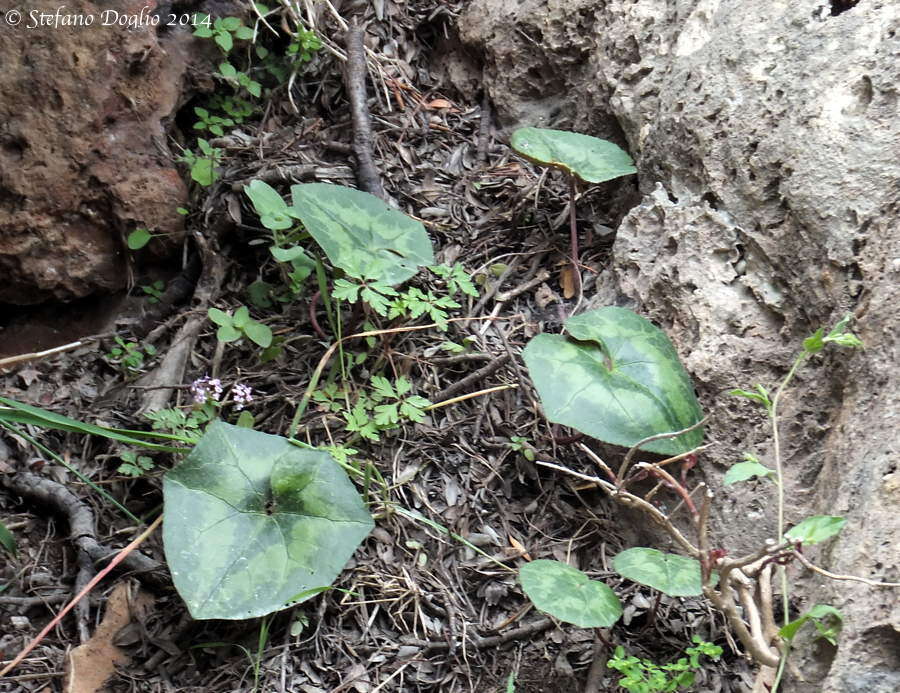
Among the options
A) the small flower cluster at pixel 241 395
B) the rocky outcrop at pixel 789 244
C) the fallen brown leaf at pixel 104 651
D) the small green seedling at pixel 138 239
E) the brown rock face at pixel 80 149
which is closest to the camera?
the rocky outcrop at pixel 789 244

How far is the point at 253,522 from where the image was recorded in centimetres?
174

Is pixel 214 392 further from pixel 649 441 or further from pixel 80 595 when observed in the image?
pixel 649 441

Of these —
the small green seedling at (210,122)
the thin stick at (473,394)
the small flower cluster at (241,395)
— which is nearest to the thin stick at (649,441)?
the thin stick at (473,394)

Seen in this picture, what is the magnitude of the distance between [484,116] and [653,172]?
2.44 ft

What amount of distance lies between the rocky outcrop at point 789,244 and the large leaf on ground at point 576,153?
0.07 m

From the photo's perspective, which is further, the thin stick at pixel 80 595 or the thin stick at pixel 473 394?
the thin stick at pixel 473 394

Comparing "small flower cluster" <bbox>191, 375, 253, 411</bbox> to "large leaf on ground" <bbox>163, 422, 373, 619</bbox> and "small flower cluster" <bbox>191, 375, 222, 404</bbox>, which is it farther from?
"large leaf on ground" <bbox>163, 422, 373, 619</bbox>

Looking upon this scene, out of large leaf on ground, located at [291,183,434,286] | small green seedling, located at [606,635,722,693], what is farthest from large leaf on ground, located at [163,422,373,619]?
small green seedling, located at [606,635,722,693]

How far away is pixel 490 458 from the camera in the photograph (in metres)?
2.06

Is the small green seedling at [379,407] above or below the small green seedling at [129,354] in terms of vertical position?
above

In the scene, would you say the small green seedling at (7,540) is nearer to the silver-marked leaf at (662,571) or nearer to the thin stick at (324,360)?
the thin stick at (324,360)

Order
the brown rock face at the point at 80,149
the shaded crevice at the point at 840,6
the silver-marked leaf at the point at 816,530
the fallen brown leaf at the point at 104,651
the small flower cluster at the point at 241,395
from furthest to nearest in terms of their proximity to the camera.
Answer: the brown rock face at the point at 80,149
the small flower cluster at the point at 241,395
the shaded crevice at the point at 840,6
the fallen brown leaf at the point at 104,651
the silver-marked leaf at the point at 816,530

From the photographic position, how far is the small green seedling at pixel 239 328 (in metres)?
2.12

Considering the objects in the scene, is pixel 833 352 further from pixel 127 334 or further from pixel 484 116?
pixel 127 334
